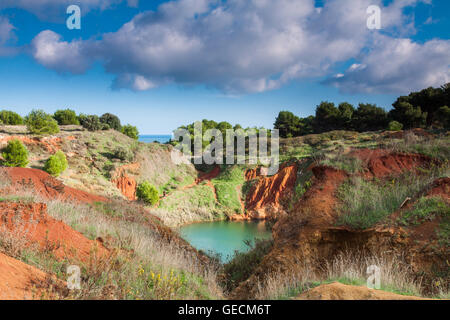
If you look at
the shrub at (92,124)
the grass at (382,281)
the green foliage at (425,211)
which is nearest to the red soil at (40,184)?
the grass at (382,281)

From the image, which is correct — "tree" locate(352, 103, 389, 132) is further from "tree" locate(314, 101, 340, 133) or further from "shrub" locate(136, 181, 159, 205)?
"shrub" locate(136, 181, 159, 205)

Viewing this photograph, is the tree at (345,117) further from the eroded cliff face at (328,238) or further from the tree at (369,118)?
the eroded cliff face at (328,238)

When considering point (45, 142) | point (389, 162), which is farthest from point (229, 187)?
point (389, 162)

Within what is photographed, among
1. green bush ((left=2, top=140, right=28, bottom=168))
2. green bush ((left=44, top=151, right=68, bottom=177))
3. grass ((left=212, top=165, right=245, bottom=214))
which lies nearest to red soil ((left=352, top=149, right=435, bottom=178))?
grass ((left=212, top=165, right=245, bottom=214))

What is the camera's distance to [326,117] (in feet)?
144

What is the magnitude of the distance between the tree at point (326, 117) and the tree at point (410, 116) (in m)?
8.72

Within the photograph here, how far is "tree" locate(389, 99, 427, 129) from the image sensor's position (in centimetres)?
3503

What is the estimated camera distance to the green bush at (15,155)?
798 inches

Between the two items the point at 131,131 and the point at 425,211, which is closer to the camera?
the point at 425,211

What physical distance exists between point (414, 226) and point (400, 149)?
5144mm

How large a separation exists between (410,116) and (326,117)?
11488 mm

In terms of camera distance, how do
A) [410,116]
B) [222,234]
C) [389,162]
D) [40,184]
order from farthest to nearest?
[410,116], [222,234], [40,184], [389,162]

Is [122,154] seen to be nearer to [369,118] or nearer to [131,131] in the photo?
[131,131]
